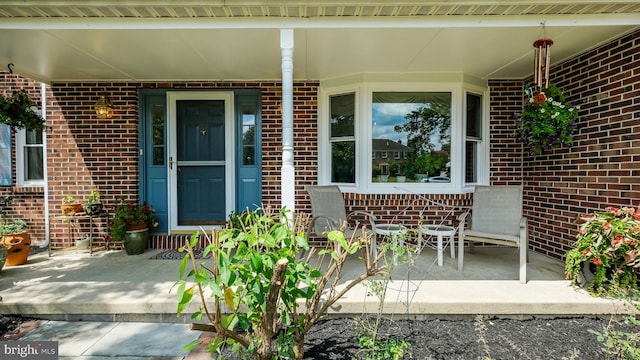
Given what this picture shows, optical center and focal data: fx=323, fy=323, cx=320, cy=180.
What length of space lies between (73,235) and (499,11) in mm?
5391

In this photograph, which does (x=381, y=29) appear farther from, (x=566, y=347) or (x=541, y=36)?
(x=566, y=347)

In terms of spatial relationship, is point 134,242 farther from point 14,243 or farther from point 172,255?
point 14,243

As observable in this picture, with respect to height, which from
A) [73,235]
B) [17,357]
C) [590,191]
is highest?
[590,191]

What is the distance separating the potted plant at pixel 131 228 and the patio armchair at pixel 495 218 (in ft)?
12.0

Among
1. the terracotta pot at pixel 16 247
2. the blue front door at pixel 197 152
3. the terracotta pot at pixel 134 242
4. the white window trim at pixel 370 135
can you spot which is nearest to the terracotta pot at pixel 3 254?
the terracotta pot at pixel 16 247

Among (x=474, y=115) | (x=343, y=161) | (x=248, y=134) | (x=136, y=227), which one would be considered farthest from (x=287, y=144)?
(x=474, y=115)

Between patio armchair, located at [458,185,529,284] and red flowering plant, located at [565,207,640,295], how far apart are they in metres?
0.47

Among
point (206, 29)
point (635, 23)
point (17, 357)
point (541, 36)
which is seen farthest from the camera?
point (541, 36)

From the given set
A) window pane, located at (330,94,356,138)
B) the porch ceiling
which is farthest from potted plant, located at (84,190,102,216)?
window pane, located at (330,94,356,138)

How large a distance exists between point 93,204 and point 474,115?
499cm

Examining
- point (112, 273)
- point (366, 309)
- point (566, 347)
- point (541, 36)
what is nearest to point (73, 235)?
point (112, 273)

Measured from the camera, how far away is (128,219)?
3961 mm

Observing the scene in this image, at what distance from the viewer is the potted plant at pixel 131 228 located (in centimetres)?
392

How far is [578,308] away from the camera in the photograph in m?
2.42
